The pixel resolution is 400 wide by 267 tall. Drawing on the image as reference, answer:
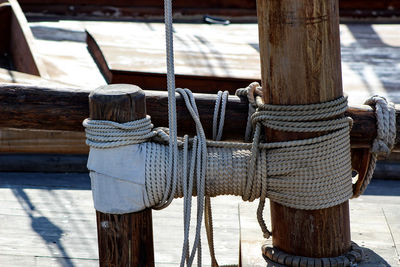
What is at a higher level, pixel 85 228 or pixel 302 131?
pixel 302 131

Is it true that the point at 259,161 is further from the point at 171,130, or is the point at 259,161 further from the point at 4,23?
the point at 4,23

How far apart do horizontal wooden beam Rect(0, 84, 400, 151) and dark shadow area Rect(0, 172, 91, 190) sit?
1.55m

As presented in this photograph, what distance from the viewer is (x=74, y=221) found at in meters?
2.97

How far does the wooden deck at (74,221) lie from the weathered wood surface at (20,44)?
2.54 ft

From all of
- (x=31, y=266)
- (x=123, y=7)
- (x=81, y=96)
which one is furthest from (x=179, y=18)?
(x=81, y=96)

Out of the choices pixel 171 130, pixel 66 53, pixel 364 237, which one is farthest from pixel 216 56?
pixel 171 130

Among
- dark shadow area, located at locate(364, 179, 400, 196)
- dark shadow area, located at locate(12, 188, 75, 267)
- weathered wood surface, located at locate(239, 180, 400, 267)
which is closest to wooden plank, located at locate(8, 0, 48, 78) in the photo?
dark shadow area, located at locate(12, 188, 75, 267)

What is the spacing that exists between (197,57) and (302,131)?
99.7 inches

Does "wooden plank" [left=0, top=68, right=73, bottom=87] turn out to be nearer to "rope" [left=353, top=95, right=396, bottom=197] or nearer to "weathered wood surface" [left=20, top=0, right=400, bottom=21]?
"rope" [left=353, top=95, right=396, bottom=197]

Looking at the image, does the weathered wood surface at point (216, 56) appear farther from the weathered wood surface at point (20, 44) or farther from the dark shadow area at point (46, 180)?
the dark shadow area at point (46, 180)

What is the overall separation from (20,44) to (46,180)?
1534mm

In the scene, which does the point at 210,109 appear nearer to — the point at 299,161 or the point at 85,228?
the point at 299,161

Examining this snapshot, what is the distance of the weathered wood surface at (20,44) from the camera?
4034 mm

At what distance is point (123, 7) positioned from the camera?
595 centimetres
